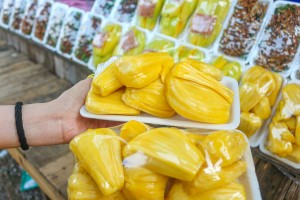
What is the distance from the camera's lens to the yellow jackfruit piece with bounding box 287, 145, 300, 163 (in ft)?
3.69

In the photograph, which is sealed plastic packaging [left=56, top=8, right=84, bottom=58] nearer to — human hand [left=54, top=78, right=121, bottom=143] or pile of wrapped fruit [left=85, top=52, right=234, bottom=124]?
human hand [left=54, top=78, right=121, bottom=143]

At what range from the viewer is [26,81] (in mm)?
2340

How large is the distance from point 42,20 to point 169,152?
2.13m

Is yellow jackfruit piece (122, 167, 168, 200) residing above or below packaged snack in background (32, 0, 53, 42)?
above

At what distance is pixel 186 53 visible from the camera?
1.58 metres

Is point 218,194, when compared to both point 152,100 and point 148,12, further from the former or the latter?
point 148,12

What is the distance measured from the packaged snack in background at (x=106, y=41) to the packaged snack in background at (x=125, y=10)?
0.17 feet

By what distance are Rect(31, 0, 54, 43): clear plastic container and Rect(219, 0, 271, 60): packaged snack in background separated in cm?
149

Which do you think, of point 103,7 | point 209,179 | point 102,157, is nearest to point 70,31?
point 103,7

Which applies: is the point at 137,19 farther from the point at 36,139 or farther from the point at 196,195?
the point at 196,195

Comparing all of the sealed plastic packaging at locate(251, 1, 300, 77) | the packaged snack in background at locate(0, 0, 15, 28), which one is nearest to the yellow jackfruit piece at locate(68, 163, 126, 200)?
the sealed plastic packaging at locate(251, 1, 300, 77)

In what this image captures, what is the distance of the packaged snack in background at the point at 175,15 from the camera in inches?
62.2

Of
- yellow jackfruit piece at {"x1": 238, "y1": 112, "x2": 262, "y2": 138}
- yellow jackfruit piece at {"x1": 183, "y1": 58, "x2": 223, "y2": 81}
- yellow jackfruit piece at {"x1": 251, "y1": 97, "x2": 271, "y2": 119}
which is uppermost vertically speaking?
yellow jackfruit piece at {"x1": 183, "y1": 58, "x2": 223, "y2": 81}

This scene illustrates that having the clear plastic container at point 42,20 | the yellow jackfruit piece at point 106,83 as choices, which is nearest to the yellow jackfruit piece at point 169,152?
the yellow jackfruit piece at point 106,83
